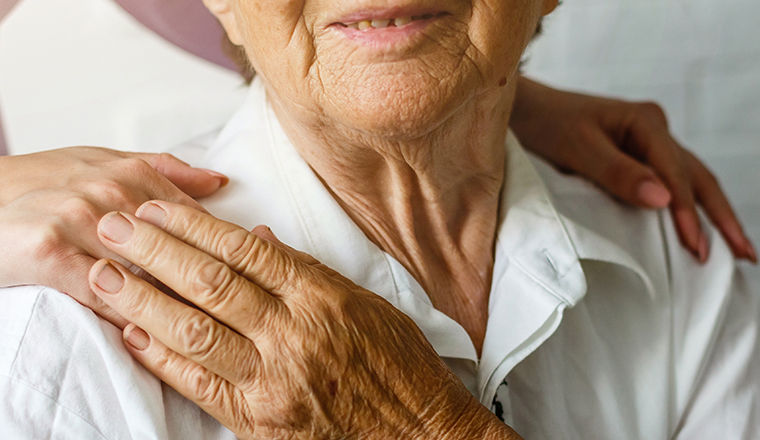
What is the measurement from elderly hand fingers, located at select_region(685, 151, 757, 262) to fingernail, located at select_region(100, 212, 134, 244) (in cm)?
105

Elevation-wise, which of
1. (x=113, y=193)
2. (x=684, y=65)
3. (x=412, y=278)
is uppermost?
(x=113, y=193)

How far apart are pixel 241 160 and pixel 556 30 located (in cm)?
104

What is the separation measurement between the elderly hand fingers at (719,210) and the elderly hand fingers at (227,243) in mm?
914

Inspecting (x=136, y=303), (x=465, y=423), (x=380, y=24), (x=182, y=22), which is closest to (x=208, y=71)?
(x=182, y=22)

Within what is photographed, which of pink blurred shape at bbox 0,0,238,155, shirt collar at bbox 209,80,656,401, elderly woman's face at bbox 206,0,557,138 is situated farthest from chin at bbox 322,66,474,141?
pink blurred shape at bbox 0,0,238,155

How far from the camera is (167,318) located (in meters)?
0.56

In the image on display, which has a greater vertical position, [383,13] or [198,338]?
[383,13]

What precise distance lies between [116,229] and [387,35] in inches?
12.8

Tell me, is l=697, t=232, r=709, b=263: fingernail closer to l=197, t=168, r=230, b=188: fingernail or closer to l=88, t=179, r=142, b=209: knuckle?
l=197, t=168, r=230, b=188: fingernail

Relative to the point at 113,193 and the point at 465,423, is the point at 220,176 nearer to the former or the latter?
the point at 113,193

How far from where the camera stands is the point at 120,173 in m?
0.65

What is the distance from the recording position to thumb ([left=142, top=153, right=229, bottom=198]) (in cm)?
72

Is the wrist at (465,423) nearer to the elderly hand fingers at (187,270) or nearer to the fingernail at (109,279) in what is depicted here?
the elderly hand fingers at (187,270)

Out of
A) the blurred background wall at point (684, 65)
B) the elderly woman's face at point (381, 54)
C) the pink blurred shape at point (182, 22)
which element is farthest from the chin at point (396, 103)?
the blurred background wall at point (684, 65)
